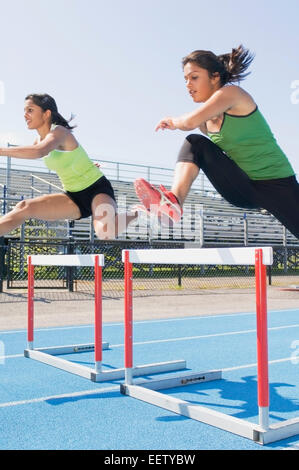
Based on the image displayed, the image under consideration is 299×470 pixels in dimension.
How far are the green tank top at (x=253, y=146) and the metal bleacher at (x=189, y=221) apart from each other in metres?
12.5

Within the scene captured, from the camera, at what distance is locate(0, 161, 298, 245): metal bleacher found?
56.2 feet

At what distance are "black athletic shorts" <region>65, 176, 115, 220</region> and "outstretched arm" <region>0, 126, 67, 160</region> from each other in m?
0.47

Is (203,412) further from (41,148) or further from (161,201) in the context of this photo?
(41,148)

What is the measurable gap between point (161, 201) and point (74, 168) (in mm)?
1041

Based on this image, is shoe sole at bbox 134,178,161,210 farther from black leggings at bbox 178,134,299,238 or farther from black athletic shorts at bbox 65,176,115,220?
black athletic shorts at bbox 65,176,115,220

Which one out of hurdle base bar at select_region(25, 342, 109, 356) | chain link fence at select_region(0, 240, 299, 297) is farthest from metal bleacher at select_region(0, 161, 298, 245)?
hurdle base bar at select_region(25, 342, 109, 356)

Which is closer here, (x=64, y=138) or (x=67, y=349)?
(x=64, y=138)

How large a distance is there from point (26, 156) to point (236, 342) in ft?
13.8

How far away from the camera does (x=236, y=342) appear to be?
6.54m

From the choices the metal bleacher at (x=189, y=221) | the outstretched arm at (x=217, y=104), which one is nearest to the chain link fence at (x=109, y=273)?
the metal bleacher at (x=189, y=221)

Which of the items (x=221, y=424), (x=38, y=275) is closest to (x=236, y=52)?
(x=221, y=424)

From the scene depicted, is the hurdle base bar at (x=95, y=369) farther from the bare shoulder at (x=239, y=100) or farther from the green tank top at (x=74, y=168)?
the bare shoulder at (x=239, y=100)

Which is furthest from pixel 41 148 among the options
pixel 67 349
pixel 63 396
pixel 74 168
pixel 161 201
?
pixel 67 349

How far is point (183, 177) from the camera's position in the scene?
313cm
